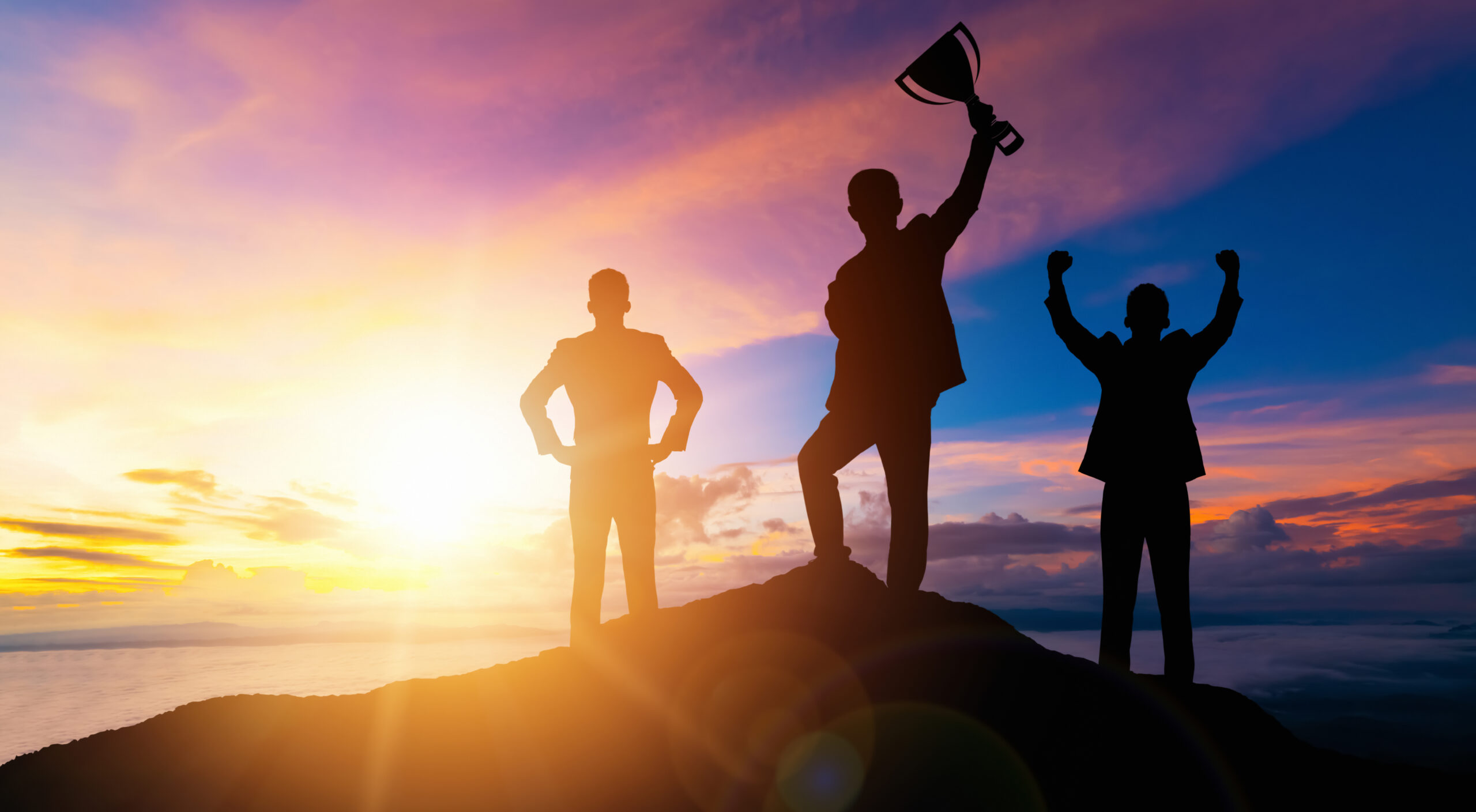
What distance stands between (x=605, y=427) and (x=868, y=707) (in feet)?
11.3

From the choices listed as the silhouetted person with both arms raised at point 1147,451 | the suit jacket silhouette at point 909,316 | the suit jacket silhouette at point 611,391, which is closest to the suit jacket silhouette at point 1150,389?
the silhouetted person with both arms raised at point 1147,451

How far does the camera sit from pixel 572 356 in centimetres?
773

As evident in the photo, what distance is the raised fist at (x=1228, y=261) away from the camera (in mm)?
7290

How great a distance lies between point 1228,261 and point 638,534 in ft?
19.6

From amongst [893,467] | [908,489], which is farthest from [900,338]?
[908,489]

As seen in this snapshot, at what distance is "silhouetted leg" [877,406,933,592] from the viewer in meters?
6.75

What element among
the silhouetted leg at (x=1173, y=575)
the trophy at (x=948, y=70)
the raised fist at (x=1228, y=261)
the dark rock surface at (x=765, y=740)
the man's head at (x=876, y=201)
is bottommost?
the dark rock surface at (x=765, y=740)

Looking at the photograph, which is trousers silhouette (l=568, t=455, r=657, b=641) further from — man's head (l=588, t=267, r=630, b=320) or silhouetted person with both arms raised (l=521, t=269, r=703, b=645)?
man's head (l=588, t=267, r=630, b=320)

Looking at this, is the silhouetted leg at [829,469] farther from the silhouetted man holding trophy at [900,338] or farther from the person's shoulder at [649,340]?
the person's shoulder at [649,340]

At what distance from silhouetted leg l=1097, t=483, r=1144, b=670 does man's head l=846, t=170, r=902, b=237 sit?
3.15 metres

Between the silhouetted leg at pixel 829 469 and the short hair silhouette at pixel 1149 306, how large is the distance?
272 centimetres

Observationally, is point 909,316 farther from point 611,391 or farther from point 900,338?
point 611,391

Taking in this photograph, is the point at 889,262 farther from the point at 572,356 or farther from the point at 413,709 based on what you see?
the point at 413,709

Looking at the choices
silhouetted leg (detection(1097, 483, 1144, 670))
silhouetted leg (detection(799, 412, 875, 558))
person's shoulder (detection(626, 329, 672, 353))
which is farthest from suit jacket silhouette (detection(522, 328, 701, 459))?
silhouetted leg (detection(1097, 483, 1144, 670))
